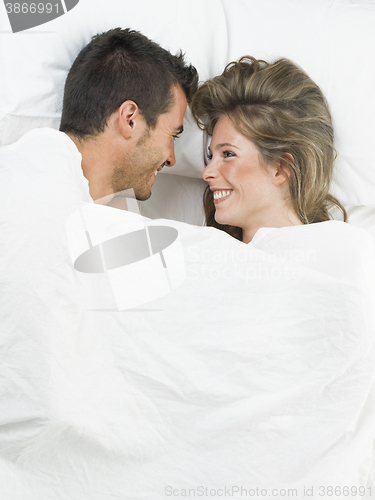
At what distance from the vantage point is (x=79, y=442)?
2.70ft

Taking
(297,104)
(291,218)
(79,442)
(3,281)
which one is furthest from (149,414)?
(297,104)

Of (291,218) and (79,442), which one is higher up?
(291,218)

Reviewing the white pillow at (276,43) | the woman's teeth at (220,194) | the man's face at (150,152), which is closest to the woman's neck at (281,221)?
the woman's teeth at (220,194)

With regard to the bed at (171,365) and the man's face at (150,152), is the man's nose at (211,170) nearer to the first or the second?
the man's face at (150,152)

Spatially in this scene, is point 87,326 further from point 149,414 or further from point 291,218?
point 291,218

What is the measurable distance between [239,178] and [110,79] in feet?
1.52

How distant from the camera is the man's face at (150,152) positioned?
1.26 metres

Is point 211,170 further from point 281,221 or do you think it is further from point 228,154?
point 281,221

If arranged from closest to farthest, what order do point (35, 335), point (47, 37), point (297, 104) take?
point (35, 335) < point (47, 37) < point (297, 104)

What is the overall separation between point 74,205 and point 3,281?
0.69 feet

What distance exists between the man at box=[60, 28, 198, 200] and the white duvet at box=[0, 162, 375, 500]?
0.39 m

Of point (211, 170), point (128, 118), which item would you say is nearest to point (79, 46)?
point (128, 118)

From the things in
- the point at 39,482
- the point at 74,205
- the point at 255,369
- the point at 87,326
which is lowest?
the point at 39,482

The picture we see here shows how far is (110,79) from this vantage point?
3.93 ft
